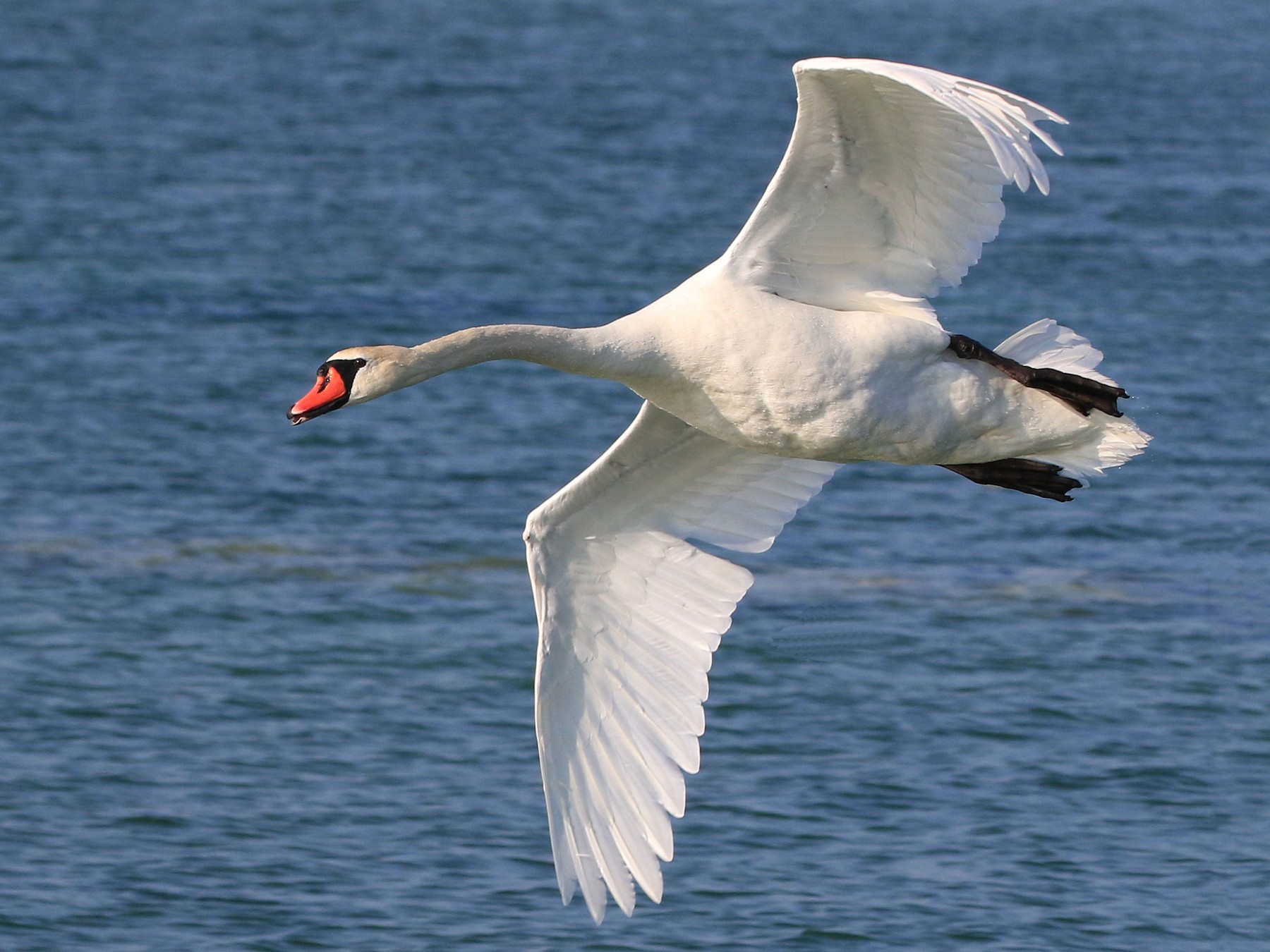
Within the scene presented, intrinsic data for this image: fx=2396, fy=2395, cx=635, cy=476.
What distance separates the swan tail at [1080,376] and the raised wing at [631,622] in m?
1.21

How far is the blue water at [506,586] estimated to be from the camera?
35.7ft

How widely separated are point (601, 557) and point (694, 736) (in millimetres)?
776

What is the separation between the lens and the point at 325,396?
8164 millimetres

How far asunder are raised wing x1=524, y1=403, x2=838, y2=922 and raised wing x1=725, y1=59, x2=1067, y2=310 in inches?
34.8

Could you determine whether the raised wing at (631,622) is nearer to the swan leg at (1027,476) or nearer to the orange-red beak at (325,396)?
the swan leg at (1027,476)

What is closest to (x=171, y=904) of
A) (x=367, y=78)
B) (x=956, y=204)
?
(x=956, y=204)

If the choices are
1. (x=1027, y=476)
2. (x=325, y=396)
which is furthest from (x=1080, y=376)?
(x=325, y=396)

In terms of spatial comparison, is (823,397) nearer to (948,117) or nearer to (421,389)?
(948,117)

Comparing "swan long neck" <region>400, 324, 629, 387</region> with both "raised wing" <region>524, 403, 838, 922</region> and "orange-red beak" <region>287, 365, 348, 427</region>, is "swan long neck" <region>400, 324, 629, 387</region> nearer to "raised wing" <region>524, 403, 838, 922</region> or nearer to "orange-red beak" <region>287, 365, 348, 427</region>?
"orange-red beak" <region>287, 365, 348, 427</region>

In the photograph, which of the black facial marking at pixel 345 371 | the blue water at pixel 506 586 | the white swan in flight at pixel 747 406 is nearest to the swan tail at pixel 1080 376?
the white swan in flight at pixel 747 406

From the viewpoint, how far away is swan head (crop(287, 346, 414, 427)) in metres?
8.16

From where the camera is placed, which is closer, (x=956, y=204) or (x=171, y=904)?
(x=956, y=204)

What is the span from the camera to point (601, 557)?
9.23 metres

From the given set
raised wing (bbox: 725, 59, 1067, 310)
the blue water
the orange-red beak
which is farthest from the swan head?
the blue water
